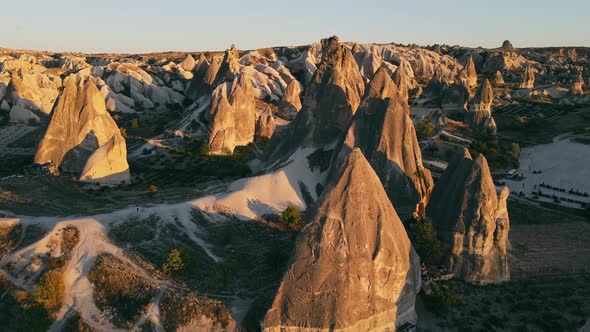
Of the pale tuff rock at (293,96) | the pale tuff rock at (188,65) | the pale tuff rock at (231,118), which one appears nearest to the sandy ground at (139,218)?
the pale tuff rock at (231,118)

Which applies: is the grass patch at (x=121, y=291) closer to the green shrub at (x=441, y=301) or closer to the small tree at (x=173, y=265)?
the small tree at (x=173, y=265)

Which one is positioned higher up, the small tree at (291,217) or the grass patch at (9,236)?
the small tree at (291,217)

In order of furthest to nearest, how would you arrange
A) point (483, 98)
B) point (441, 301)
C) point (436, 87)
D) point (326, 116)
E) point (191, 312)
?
1. point (436, 87)
2. point (483, 98)
3. point (326, 116)
4. point (441, 301)
5. point (191, 312)

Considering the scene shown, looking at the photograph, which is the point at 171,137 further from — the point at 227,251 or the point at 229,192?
the point at 227,251

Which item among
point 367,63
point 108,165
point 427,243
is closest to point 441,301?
point 427,243

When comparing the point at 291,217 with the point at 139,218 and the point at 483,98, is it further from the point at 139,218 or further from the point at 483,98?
the point at 483,98

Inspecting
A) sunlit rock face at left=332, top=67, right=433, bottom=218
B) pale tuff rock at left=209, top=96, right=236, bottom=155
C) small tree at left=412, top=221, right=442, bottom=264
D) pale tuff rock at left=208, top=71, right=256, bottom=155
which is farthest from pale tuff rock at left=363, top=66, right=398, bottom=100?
pale tuff rock at left=208, top=71, right=256, bottom=155

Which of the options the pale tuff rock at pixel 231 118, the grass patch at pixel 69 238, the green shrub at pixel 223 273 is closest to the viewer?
the green shrub at pixel 223 273
